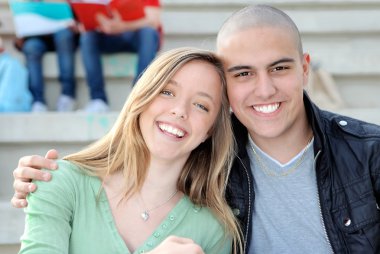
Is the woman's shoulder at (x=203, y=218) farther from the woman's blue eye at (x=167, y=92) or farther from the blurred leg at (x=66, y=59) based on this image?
the blurred leg at (x=66, y=59)

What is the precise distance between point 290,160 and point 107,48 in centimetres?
153

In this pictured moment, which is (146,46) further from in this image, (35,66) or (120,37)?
(35,66)

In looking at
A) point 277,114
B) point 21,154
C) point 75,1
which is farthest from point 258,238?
point 75,1

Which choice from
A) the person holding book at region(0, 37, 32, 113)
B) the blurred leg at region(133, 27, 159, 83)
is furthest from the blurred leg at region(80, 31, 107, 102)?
the person holding book at region(0, 37, 32, 113)

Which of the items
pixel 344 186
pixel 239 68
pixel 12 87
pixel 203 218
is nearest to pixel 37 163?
pixel 203 218

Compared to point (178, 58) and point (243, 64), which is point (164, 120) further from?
point (243, 64)

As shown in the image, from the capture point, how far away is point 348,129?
189 centimetres

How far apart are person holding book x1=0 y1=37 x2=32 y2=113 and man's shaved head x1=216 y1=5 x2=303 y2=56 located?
53.2 inches

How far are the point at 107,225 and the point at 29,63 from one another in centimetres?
162

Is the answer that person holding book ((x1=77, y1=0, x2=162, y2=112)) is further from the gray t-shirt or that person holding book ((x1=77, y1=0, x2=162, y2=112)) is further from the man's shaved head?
the gray t-shirt

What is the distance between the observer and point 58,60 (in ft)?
10.1

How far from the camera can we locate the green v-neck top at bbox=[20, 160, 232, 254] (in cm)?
160

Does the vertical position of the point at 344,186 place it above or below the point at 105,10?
below

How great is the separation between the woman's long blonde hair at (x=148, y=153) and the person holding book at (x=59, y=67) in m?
1.24
